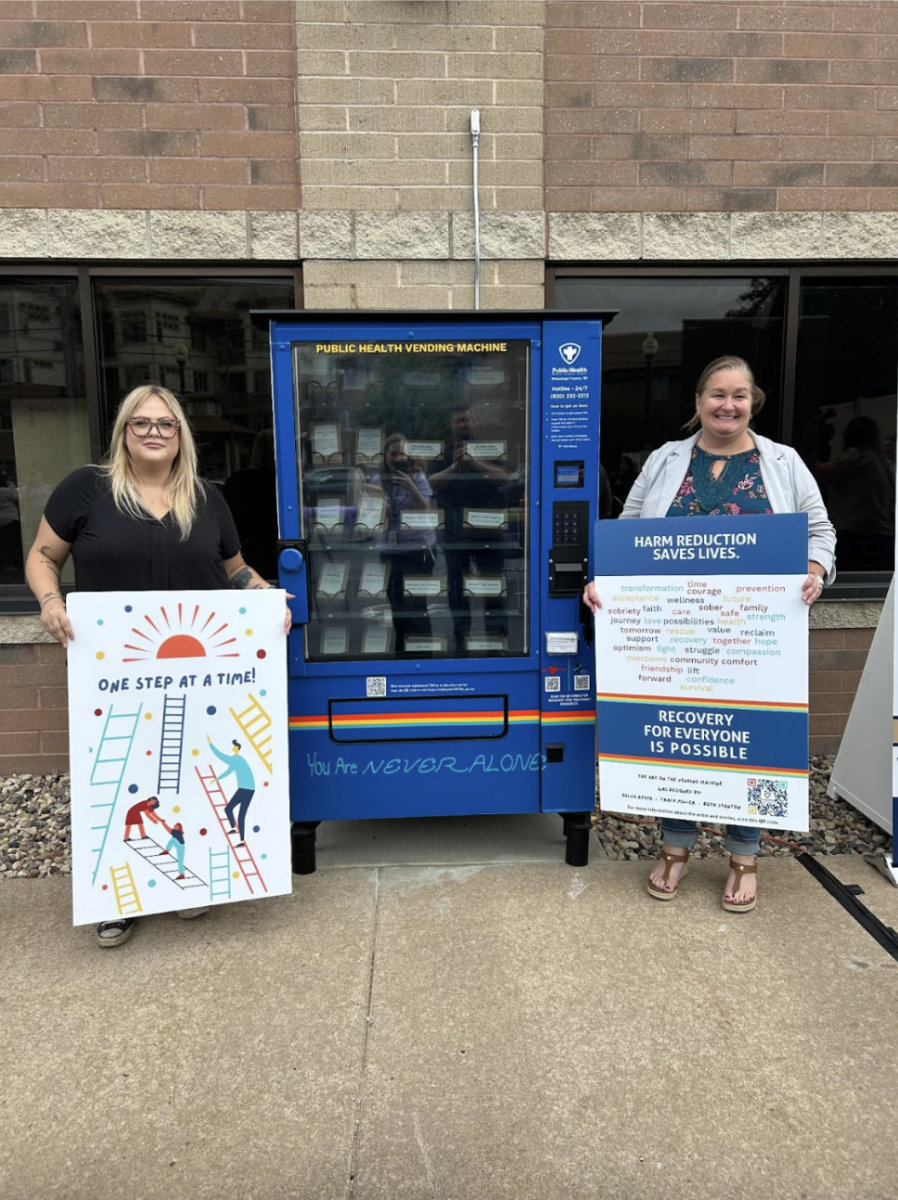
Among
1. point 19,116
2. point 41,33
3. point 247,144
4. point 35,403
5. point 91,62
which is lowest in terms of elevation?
point 35,403

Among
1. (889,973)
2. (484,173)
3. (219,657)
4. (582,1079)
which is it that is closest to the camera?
(582,1079)

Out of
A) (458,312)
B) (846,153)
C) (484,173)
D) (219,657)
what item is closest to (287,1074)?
(219,657)

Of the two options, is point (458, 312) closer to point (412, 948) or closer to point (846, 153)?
point (412, 948)

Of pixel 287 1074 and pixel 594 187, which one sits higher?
pixel 594 187

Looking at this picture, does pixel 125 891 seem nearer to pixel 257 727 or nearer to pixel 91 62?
pixel 257 727

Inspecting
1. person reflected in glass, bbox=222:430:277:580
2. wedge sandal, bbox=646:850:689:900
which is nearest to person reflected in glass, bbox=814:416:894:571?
wedge sandal, bbox=646:850:689:900

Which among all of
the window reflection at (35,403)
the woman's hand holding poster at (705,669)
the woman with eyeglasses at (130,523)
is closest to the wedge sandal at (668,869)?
the woman's hand holding poster at (705,669)

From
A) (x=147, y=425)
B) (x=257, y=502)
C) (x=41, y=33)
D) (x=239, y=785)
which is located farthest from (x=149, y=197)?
(x=239, y=785)

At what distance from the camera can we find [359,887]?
313 cm

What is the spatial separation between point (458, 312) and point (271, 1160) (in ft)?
8.63

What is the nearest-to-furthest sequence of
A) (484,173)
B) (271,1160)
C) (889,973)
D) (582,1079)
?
1. (271,1160)
2. (582,1079)
3. (889,973)
4. (484,173)

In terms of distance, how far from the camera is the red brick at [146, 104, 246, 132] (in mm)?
3854

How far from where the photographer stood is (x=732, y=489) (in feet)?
9.58

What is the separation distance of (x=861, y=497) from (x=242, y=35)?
400 cm
